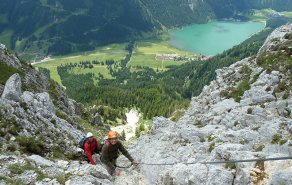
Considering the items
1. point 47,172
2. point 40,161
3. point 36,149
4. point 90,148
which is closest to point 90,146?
point 90,148

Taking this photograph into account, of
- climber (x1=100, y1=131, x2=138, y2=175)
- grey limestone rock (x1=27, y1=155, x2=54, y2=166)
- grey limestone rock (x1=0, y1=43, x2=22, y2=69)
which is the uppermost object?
grey limestone rock (x1=27, y1=155, x2=54, y2=166)

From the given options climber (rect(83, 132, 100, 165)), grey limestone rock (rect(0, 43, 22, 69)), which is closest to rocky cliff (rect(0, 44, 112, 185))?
climber (rect(83, 132, 100, 165))

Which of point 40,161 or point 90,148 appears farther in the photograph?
point 90,148

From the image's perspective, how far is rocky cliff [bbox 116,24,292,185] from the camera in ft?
79.7

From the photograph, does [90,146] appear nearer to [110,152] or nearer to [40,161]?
[110,152]

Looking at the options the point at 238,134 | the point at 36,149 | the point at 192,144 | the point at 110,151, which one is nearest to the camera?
the point at 110,151


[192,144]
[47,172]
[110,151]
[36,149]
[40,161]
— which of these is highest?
[47,172]

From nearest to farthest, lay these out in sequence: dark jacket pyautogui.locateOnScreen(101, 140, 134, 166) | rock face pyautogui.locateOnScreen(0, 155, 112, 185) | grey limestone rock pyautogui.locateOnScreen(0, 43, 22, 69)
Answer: rock face pyautogui.locateOnScreen(0, 155, 112, 185) → dark jacket pyautogui.locateOnScreen(101, 140, 134, 166) → grey limestone rock pyautogui.locateOnScreen(0, 43, 22, 69)

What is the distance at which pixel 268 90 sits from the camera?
165 ft

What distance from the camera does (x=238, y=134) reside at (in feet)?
112

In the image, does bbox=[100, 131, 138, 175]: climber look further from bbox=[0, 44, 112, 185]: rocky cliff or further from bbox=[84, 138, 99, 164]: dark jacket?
bbox=[0, 44, 112, 185]: rocky cliff

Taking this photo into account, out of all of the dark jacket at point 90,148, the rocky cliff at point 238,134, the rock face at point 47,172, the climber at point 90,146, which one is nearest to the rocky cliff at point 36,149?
the rock face at point 47,172

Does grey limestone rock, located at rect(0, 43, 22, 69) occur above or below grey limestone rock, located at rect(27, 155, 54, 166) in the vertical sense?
below

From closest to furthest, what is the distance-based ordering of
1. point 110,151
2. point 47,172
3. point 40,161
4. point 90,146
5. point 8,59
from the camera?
point 47,172 < point 40,161 < point 110,151 < point 90,146 < point 8,59
